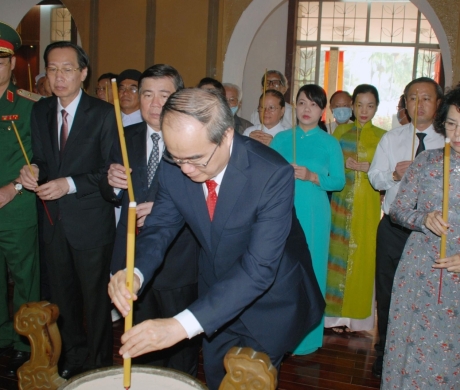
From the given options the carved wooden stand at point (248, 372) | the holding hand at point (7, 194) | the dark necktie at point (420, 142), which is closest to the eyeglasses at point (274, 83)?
the dark necktie at point (420, 142)

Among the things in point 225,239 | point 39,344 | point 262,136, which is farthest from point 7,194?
point 262,136

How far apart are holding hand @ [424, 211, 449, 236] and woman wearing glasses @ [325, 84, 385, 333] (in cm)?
143

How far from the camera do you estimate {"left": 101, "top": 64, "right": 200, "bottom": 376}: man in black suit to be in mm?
2244

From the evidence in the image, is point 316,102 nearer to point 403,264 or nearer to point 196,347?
point 403,264

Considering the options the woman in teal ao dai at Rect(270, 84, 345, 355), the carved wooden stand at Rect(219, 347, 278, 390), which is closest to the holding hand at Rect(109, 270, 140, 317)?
the carved wooden stand at Rect(219, 347, 278, 390)

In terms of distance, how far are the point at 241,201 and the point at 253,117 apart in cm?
325

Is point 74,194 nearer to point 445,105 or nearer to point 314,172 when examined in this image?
point 314,172

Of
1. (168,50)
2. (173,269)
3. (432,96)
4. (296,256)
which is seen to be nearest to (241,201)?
(296,256)

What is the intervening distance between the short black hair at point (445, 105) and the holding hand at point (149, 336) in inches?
55.0

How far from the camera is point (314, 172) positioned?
3064 millimetres

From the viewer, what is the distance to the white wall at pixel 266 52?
9055 mm

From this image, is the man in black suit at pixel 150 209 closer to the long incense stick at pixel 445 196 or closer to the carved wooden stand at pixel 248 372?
the long incense stick at pixel 445 196

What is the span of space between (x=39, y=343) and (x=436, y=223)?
1.40m

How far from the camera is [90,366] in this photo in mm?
2574
